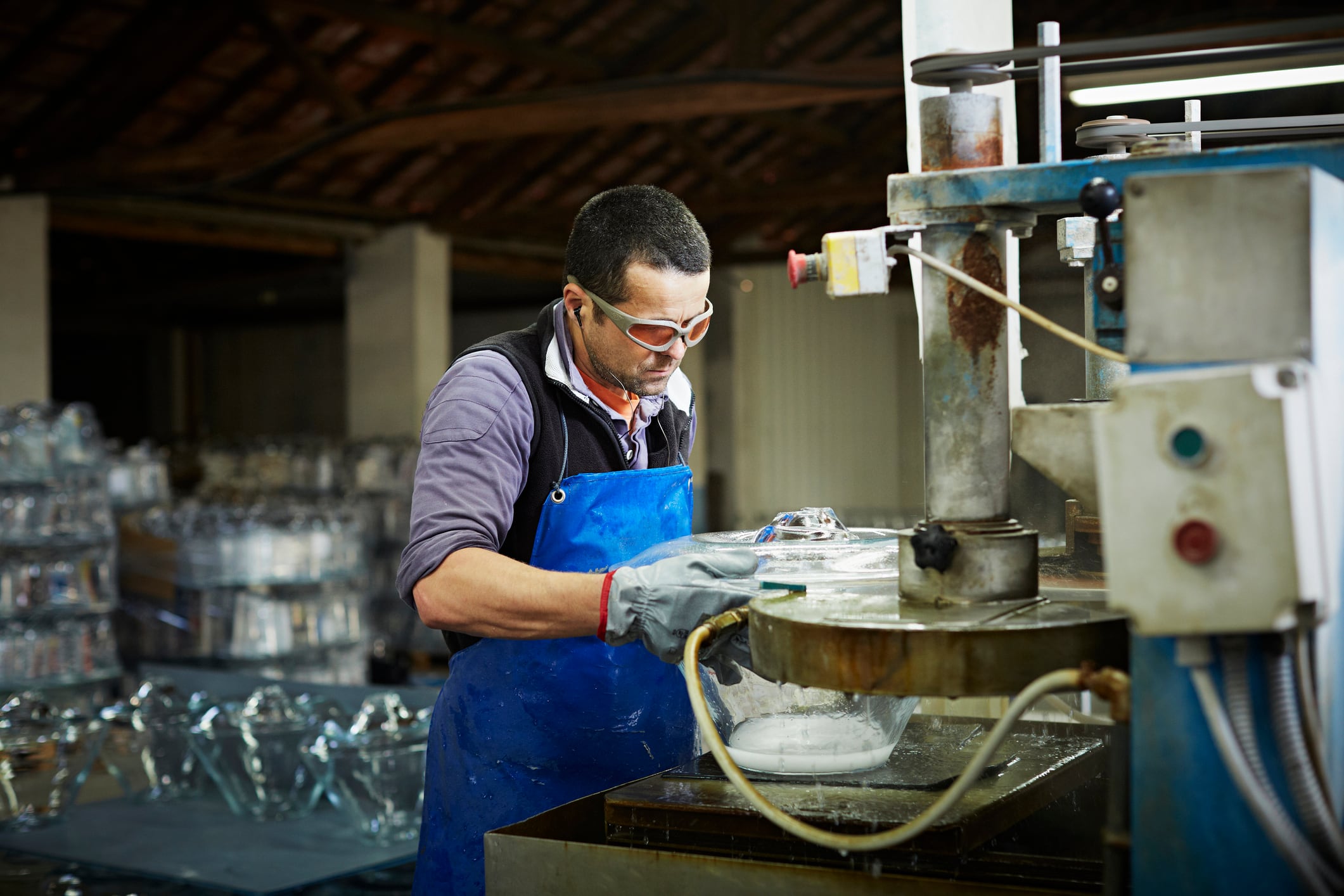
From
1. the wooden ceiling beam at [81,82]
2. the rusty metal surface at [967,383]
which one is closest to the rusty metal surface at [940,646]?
the rusty metal surface at [967,383]

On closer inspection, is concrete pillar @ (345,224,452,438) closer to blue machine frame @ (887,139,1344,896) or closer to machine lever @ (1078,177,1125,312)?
machine lever @ (1078,177,1125,312)

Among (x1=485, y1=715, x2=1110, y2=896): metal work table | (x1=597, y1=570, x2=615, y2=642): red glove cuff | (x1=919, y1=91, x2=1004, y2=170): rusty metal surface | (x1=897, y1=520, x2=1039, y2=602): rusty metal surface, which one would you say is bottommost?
(x1=485, y1=715, x2=1110, y2=896): metal work table

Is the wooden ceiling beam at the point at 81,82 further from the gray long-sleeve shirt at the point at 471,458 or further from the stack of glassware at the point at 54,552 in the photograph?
the gray long-sleeve shirt at the point at 471,458

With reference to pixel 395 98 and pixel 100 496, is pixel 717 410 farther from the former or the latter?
pixel 100 496

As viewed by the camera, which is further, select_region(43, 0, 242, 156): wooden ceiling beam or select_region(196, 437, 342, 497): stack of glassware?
select_region(196, 437, 342, 497): stack of glassware

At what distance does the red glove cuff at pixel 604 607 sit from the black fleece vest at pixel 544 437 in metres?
0.41

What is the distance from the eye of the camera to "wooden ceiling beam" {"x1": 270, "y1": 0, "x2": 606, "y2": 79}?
26.3 feet

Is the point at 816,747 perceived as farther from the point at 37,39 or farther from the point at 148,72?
the point at 148,72

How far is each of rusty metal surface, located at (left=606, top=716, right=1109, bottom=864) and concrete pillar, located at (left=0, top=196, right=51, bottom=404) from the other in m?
8.33

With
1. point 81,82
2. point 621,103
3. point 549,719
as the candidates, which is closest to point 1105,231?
point 549,719

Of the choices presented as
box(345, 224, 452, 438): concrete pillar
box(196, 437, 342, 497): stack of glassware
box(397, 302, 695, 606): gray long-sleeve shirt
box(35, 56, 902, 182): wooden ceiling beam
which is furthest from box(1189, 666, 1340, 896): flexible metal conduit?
box(345, 224, 452, 438): concrete pillar

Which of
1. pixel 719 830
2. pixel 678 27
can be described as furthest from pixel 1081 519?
pixel 678 27

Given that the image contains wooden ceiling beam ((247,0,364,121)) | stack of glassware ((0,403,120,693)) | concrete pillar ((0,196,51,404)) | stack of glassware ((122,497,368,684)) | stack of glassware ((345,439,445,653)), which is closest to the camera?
stack of glassware ((0,403,120,693))

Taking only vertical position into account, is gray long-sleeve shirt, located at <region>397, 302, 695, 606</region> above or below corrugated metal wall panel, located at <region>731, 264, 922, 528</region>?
below
